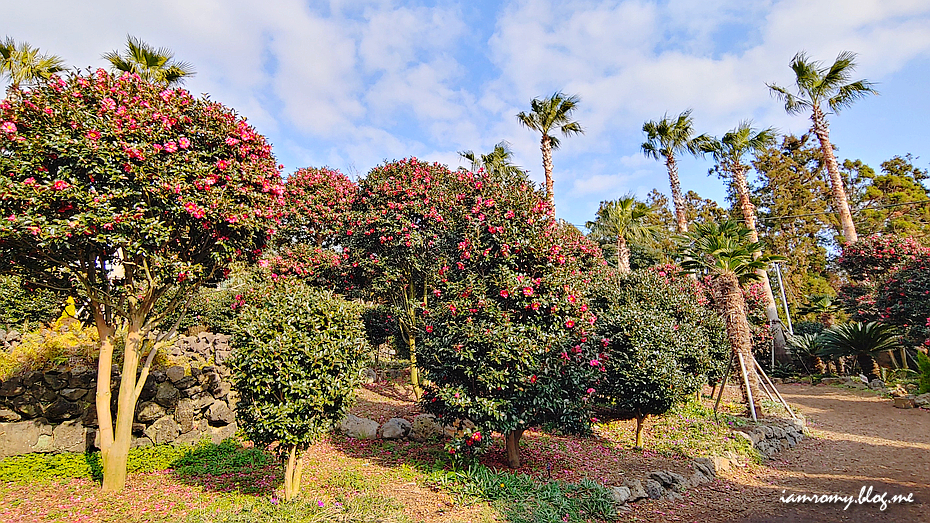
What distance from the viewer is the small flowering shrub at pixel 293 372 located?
16.0 ft

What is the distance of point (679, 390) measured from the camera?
25.3 feet

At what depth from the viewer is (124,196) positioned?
16.1 feet

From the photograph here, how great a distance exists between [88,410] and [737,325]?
12.4m

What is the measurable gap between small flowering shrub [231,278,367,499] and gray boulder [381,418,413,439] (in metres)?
2.62

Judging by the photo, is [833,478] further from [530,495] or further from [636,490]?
[530,495]

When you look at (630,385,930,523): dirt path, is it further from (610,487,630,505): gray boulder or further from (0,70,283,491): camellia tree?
(0,70,283,491): camellia tree

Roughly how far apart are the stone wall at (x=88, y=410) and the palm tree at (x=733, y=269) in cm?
1034

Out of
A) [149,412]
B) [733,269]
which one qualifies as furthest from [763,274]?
[149,412]

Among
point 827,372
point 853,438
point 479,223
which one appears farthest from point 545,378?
point 827,372

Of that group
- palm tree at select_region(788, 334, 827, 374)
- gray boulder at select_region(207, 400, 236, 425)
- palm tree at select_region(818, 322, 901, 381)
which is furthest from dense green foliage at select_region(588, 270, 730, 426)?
palm tree at select_region(788, 334, 827, 374)

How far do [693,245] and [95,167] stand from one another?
11.9 metres

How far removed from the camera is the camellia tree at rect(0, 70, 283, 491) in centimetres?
480

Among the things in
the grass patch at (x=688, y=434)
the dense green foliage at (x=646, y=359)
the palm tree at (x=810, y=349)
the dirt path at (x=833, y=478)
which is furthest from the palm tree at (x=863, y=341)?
the dense green foliage at (x=646, y=359)

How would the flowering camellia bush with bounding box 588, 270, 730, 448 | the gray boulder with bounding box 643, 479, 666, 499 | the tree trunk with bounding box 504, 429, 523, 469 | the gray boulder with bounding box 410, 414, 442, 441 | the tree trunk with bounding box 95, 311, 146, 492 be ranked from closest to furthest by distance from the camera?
the tree trunk with bounding box 95, 311, 146, 492 < the gray boulder with bounding box 643, 479, 666, 499 < the tree trunk with bounding box 504, 429, 523, 469 < the flowering camellia bush with bounding box 588, 270, 730, 448 < the gray boulder with bounding box 410, 414, 442, 441
